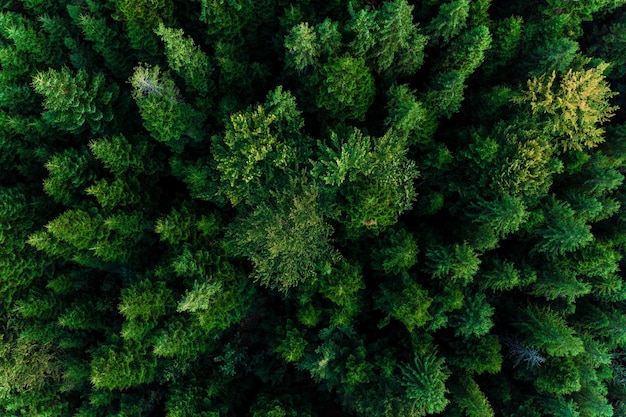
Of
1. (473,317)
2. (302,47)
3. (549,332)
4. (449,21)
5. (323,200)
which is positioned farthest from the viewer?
(323,200)

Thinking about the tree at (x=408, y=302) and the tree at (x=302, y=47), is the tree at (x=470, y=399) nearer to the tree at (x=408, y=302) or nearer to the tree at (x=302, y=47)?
the tree at (x=408, y=302)

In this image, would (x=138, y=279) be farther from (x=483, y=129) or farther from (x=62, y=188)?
(x=483, y=129)

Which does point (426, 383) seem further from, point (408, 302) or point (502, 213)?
point (502, 213)

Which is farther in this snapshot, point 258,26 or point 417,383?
point 258,26

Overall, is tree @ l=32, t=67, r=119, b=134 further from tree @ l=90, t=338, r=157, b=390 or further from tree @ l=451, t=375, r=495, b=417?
tree @ l=451, t=375, r=495, b=417

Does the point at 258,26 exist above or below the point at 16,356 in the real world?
above

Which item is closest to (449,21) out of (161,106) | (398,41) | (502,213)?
(398,41)

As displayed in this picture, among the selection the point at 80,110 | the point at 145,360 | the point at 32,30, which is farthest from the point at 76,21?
the point at 145,360

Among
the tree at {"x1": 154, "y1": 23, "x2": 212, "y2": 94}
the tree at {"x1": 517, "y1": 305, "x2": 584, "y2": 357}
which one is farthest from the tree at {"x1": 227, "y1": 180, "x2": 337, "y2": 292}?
the tree at {"x1": 517, "y1": 305, "x2": 584, "y2": 357}
